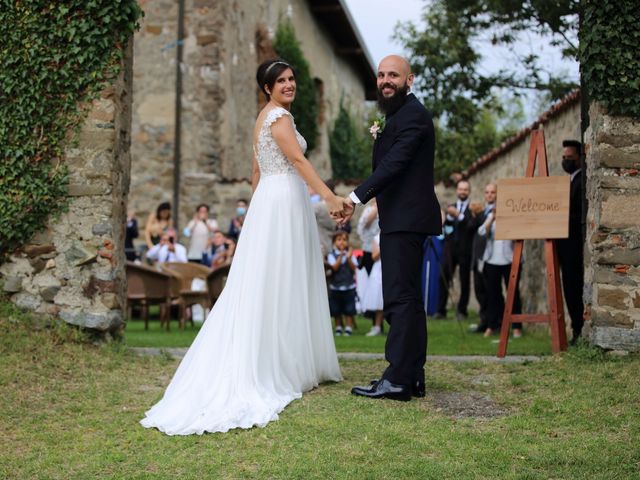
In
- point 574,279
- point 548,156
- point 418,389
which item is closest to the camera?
point 418,389

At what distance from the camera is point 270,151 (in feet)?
20.4

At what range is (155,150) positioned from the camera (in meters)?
17.6

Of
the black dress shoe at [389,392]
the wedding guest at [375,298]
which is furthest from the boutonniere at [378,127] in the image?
the wedding guest at [375,298]

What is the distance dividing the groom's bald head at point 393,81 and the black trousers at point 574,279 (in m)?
3.07

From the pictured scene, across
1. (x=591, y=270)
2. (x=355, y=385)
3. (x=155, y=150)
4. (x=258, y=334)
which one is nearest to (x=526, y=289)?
(x=591, y=270)

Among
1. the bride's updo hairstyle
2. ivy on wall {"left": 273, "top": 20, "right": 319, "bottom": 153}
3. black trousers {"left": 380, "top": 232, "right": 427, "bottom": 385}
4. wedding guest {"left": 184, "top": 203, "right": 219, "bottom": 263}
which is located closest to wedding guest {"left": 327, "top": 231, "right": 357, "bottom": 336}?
wedding guest {"left": 184, "top": 203, "right": 219, "bottom": 263}

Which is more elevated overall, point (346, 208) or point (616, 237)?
point (346, 208)

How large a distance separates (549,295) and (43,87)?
4671 mm

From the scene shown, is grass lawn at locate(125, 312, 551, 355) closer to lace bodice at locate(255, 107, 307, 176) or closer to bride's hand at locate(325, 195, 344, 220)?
bride's hand at locate(325, 195, 344, 220)

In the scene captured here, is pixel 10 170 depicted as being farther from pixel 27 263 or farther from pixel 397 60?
pixel 397 60

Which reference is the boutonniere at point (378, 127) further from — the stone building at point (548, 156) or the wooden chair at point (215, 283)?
the wooden chair at point (215, 283)

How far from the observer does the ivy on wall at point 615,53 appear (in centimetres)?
703

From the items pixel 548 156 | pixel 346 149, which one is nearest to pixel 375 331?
pixel 548 156

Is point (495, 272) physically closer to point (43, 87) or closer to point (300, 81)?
point (43, 87)
